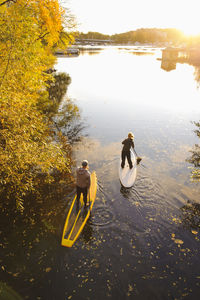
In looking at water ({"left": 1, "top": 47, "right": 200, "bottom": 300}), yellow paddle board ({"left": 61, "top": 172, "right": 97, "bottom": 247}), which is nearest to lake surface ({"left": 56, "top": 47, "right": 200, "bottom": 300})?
water ({"left": 1, "top": 47, "right": 200, "bottom": 300})

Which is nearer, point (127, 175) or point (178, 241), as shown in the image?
point (178, 241)

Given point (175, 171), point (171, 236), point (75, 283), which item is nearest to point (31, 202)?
point (75, 283)

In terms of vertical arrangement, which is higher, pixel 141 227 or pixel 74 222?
pixel 74 222

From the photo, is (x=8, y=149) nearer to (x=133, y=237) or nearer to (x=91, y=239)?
(x=91, y=239)

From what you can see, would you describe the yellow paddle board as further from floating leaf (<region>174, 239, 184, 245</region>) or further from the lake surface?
Result: floating leaf (<region>174, 239, 184, 245</region>)

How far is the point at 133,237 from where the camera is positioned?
801cm

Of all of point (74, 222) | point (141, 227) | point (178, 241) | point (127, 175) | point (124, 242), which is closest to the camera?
point (124, 242)

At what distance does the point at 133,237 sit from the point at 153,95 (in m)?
31.4

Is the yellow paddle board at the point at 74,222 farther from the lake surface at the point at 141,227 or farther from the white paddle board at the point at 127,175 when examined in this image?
the white paddle board at the point at 127,175

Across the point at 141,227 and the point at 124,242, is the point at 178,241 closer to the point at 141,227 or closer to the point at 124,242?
the point at 141,227

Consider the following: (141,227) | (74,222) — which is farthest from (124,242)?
(74,222)

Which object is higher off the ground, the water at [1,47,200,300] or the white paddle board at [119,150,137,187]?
the white paddle board at [119,150,137,187]

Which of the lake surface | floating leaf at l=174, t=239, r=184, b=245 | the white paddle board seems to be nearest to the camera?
the lake surface

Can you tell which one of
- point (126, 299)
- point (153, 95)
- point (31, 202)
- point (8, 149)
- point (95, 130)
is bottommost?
point (126, 299)
